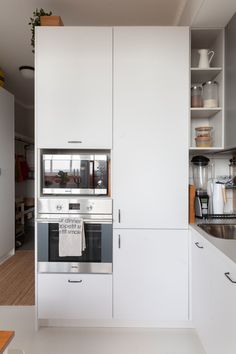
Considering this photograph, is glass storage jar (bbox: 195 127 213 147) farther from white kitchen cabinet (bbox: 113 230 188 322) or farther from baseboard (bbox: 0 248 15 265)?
baseboard (bbox: 0 248 15 265)

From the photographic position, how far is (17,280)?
8.96 feet

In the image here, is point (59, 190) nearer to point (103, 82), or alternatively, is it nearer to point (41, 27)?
point (103, 82)

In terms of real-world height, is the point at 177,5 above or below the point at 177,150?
above

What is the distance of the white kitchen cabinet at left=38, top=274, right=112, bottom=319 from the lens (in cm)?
181

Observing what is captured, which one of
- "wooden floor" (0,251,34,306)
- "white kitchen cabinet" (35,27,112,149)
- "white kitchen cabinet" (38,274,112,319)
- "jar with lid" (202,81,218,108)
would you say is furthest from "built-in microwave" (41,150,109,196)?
"wooden floor" (0,251,34,306)

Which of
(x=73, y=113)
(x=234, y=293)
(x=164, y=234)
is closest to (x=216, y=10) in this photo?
(x=73, y=113)

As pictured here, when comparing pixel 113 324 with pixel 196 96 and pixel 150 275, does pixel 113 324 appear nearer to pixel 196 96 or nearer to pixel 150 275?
pixel 150 275

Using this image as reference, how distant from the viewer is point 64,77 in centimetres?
181

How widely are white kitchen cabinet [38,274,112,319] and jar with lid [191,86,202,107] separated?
5.21 ft

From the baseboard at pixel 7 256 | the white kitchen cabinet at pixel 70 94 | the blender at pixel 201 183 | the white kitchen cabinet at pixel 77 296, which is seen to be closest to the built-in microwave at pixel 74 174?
the white kitchen cabinet at pixel 70 94

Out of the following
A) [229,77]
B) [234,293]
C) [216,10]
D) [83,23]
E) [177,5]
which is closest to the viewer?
[234,293]

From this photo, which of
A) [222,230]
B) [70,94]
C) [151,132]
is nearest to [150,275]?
[222,230]

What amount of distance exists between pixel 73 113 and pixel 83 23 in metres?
1.20

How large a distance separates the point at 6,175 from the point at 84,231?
206cm
